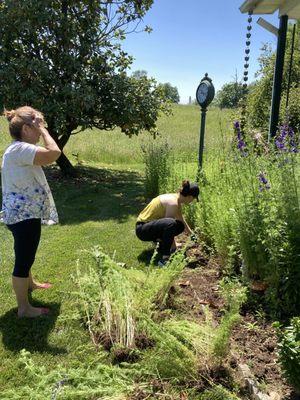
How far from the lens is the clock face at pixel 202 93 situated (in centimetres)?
644

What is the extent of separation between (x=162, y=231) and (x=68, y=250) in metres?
1.42

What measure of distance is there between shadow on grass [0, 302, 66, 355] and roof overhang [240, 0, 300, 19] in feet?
20.8

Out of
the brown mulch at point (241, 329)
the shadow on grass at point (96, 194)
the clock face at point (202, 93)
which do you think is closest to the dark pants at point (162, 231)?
the brown mulch at point (241, 329)

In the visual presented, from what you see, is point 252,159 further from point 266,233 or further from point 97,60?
point 97,60

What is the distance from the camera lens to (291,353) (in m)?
2.41

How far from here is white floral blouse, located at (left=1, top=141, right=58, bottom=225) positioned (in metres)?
3.45

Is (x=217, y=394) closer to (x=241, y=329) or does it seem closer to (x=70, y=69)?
(x=241, y=329)

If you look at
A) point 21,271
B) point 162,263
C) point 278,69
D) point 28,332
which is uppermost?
point 278,69

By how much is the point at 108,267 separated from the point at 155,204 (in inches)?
70.0

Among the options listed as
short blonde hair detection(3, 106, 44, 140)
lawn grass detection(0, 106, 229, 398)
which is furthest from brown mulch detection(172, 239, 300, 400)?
short blonde hair detection(3, 106, 44, 140)

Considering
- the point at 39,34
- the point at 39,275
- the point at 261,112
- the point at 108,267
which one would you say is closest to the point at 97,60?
the point at 39,34

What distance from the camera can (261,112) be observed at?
44.2 feet

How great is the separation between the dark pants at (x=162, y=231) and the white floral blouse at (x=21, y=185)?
1707 millimetres

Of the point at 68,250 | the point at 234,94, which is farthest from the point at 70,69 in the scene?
the point at 234,94
